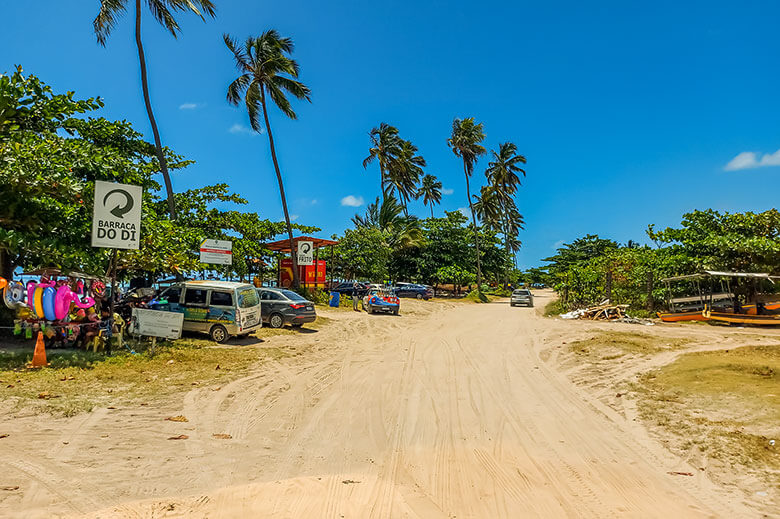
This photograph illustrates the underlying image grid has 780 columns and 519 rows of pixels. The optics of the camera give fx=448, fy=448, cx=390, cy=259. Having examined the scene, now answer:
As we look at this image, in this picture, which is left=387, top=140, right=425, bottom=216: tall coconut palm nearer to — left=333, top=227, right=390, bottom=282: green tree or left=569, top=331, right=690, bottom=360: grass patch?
left=333, top=227, right=390, bottom=282: green tree

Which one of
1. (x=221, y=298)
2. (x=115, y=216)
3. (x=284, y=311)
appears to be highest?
(x=115, y=216)

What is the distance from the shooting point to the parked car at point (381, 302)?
25.7 metres

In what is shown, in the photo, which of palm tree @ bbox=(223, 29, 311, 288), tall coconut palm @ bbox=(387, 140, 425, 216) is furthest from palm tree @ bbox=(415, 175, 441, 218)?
palm tree @ bbox=(223, 29, 311, 288)

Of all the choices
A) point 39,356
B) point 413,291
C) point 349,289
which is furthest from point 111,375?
point 413,291

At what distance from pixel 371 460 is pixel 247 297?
960cm

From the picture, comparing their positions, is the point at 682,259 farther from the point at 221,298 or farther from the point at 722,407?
the point at 221,298

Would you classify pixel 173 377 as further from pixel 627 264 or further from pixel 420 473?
pixel 627 264

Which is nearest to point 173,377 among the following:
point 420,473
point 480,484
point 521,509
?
point 420,473

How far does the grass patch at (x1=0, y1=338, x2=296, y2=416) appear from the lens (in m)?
7.26

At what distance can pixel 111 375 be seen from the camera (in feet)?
29.4

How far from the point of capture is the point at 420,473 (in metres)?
4.93

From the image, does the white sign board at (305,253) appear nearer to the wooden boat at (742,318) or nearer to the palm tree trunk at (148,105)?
the palm tree trunk at (148,105)

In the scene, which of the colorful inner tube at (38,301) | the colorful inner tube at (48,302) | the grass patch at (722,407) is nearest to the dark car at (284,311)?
the colorful inner tube at (48,302)

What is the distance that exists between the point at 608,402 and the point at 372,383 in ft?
14.9
